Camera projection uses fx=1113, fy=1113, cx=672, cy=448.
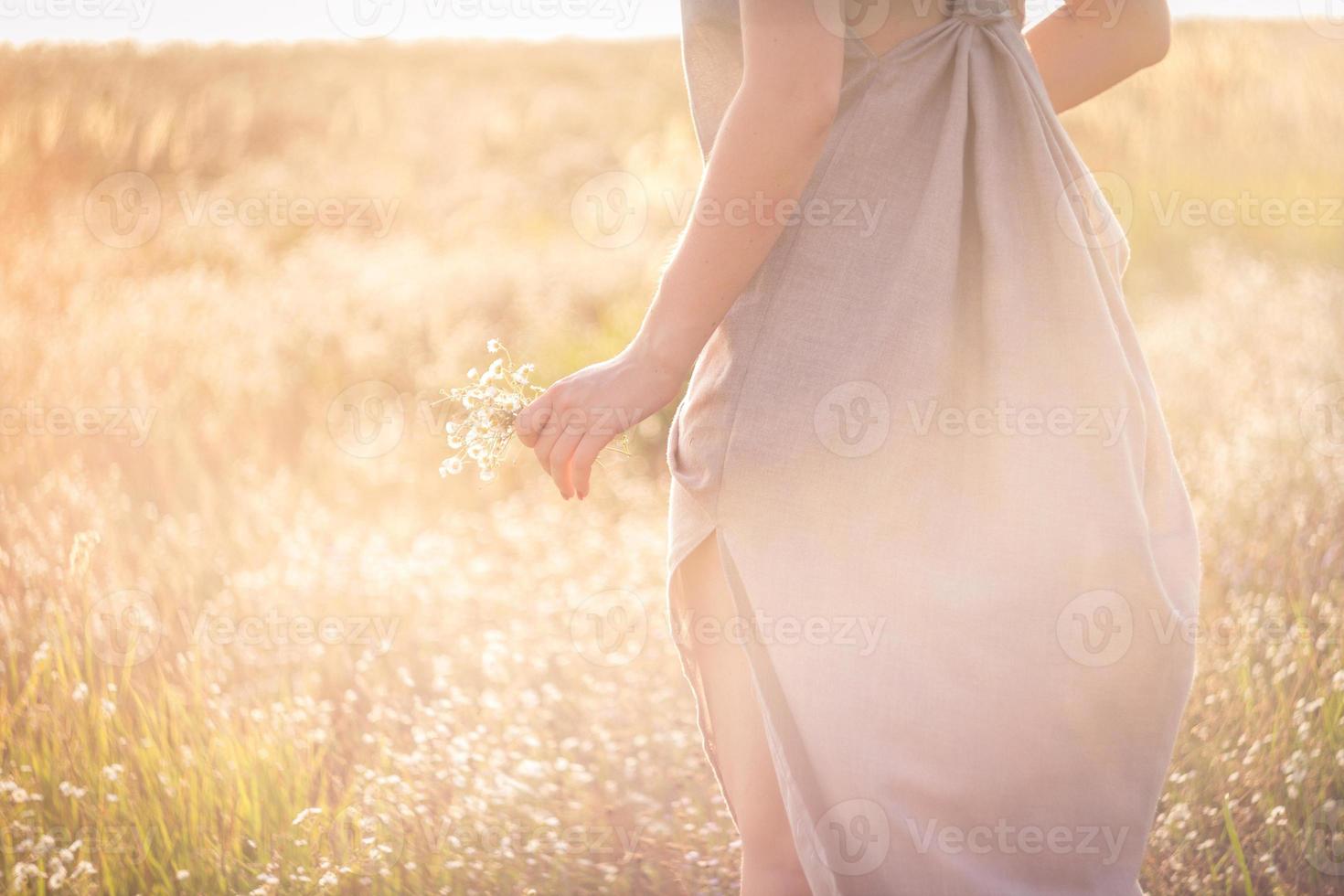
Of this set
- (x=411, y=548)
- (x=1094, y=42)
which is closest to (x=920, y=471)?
(x=1094, y=42)

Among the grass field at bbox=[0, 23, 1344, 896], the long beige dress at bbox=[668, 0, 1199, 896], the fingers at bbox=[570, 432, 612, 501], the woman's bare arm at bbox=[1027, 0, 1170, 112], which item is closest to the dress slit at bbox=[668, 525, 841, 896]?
the long beige dress at bbox=[668, 0, 1199, 896]

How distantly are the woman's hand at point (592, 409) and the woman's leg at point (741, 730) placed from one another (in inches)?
8.7

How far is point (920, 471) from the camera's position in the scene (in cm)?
148

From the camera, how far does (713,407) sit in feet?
4.91

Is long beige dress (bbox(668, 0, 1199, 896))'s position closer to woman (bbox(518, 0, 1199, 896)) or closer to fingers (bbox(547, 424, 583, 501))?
woman (bbox(518, 0, 1199, 896))

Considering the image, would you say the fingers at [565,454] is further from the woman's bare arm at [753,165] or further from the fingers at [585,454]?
the woman's bare arm at [753,165]

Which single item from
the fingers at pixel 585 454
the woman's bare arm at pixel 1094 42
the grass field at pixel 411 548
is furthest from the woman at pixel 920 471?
the grass field at pixel 411 548

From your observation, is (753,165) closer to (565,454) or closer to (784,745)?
(565,454)

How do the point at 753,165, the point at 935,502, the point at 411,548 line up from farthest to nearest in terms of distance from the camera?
the point at 411,548 → the point at 935,502 → the point at 753,165

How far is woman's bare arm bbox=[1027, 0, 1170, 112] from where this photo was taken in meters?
1.80

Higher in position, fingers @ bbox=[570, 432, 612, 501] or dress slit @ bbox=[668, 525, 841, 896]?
fingers @ bbox=[570, 432, 612, 501]

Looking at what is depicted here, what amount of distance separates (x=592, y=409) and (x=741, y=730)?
51 cm

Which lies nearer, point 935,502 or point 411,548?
point 935,502

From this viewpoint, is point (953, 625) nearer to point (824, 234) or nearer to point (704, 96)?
point (824, 234)
